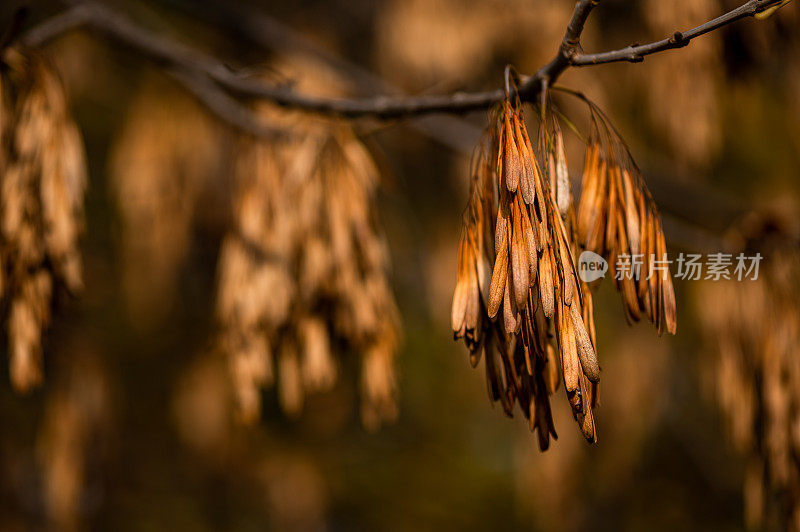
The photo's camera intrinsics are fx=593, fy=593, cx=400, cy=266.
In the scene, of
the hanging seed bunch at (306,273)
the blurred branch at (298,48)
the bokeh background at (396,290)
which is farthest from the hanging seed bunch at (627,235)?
the blurred branch at (298,48)

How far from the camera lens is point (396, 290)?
2551mm

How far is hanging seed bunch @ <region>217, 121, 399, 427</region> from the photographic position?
2.34 ft

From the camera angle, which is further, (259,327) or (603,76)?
(603,76)

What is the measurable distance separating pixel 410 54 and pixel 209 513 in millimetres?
1735

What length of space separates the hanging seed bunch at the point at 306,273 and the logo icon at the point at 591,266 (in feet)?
0.94

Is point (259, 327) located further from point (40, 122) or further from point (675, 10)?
point (675, 10)

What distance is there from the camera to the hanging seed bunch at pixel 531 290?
375 millimetres

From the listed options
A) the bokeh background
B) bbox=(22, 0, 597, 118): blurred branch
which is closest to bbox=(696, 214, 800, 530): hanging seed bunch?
the bokeh background

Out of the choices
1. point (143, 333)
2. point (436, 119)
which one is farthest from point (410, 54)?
point (143, 333)

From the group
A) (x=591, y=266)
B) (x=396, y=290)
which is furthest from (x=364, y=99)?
(x=396, y=290)

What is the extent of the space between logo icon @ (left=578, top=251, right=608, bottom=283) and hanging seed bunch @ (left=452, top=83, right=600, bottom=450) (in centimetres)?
5

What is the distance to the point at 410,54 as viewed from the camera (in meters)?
1.19

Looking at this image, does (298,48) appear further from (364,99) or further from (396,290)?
(396,290)

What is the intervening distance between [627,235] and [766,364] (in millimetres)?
406
